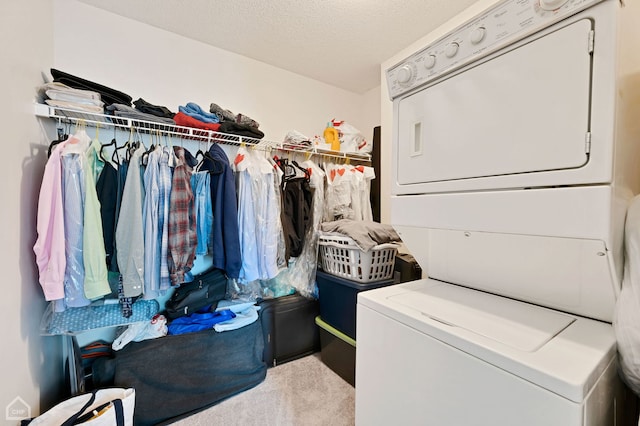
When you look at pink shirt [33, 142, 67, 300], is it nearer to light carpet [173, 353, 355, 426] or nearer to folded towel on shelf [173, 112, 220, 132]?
folded towel on shelf [173, 112, 220, 132]

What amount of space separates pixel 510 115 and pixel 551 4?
0.27 meters

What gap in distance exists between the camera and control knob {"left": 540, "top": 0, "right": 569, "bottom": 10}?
2.04 ft

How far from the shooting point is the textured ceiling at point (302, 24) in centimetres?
162

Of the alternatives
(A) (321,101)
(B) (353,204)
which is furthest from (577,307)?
(A) (321,101)

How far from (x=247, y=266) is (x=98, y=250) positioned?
2.62 ft

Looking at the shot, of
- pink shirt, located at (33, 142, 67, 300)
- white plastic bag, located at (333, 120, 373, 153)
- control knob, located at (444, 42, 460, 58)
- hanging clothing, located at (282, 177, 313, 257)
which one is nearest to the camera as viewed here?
control knob, located at (444, 42, 460, 58)

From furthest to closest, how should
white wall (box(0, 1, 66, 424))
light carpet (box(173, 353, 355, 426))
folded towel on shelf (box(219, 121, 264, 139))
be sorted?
folded towel on shelf (box(219, 121, 264, 139))
light carpet (box(173, 353, 355, 426))
white wall (box(0, 1, 66, 424))

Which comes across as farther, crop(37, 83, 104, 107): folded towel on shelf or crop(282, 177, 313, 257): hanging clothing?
crop(282, 177, 313, 257): hanging clothing

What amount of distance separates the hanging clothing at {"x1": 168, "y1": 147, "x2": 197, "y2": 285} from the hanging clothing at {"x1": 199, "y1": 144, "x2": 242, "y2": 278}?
145mm

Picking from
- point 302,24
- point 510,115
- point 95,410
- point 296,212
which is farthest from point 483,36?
point 95,410

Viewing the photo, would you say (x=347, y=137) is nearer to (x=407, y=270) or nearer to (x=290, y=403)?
(x=407, y=270)

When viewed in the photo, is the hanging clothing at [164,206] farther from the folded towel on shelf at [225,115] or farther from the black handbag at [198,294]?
the folded towel on shelf at [225,115]

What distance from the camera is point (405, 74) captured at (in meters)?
1.00

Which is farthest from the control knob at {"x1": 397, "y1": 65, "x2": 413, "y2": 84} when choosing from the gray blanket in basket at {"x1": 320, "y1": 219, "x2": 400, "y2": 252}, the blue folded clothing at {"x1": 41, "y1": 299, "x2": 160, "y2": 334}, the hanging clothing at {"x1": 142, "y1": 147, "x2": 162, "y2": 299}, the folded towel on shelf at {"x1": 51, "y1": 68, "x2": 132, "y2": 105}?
the blue folded clothing at {"x1": 41, "y1": 299, "x2": 160, "y2": 334}
